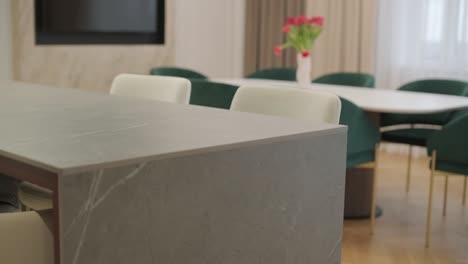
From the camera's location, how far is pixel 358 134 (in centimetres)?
349

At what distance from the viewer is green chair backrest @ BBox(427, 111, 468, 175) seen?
3.30 metres

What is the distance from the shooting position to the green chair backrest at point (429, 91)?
14.5 feet

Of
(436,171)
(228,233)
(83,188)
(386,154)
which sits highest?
(83,188)

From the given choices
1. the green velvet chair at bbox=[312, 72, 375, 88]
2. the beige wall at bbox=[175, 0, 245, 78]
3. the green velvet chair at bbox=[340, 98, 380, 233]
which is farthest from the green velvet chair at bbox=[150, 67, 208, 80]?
the green velvet chair at bbox=[340, 98, 380, 233]

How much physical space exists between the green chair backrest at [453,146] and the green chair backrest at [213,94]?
3.46 ft

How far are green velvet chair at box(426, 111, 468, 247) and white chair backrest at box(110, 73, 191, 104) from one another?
135 centimetres

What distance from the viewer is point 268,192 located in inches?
64.1

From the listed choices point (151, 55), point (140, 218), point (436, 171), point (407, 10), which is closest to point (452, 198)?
point (436, 171)

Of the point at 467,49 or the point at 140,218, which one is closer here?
the point at 140,218

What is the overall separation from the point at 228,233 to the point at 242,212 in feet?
0.20

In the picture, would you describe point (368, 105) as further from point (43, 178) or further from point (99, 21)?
point (99, 21)

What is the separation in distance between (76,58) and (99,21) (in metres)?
0.39

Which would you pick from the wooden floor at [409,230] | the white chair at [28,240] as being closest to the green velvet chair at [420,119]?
the wooden floor at [409,230]

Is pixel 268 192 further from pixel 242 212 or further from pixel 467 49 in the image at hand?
pixel 467 49
